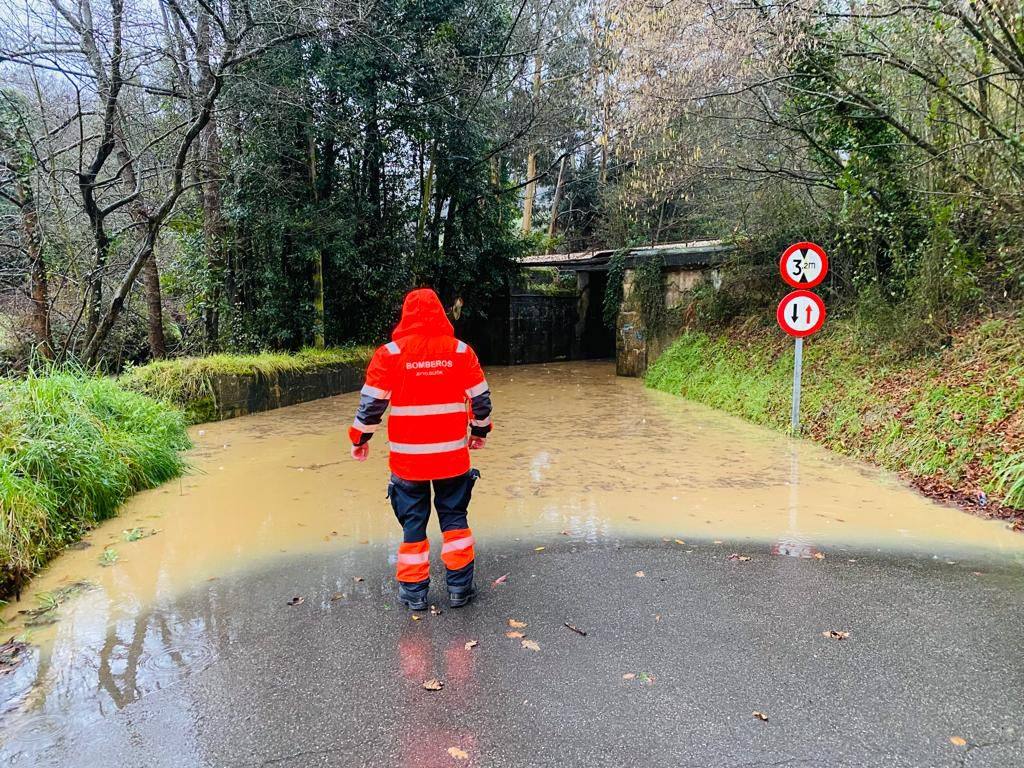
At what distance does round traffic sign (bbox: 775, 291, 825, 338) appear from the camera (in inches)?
332

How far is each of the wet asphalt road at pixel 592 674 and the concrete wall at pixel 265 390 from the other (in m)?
6.14

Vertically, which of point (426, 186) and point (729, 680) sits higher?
point (426, 186)

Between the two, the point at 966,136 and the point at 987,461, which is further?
the point at 966,136

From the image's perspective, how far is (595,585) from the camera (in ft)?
13.4

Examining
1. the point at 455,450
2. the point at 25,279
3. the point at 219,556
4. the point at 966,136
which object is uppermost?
the point at 966,136

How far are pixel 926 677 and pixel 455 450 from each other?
2.47 metres

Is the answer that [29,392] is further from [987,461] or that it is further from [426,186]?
[426,186]

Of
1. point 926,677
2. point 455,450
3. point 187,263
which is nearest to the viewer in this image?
point 926,677

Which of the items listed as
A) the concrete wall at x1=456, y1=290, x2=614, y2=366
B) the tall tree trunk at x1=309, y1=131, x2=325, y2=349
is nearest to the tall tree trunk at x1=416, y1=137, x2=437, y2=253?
the tall tree trunk at x1=309, y1=131, x2=325, y2=349

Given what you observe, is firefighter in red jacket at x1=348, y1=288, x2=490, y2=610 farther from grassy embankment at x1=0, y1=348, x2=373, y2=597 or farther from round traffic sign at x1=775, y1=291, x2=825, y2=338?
round traffic sign at x1=775, y1=291, x2=825, y2=338

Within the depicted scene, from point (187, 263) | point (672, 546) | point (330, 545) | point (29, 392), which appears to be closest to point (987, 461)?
point (672, 546)

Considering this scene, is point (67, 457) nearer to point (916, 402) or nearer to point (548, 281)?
point (916, 402)

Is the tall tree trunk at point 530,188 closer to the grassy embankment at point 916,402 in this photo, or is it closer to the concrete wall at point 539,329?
the concrete wall at point 539,329

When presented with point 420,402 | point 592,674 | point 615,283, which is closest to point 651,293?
point 615,283
